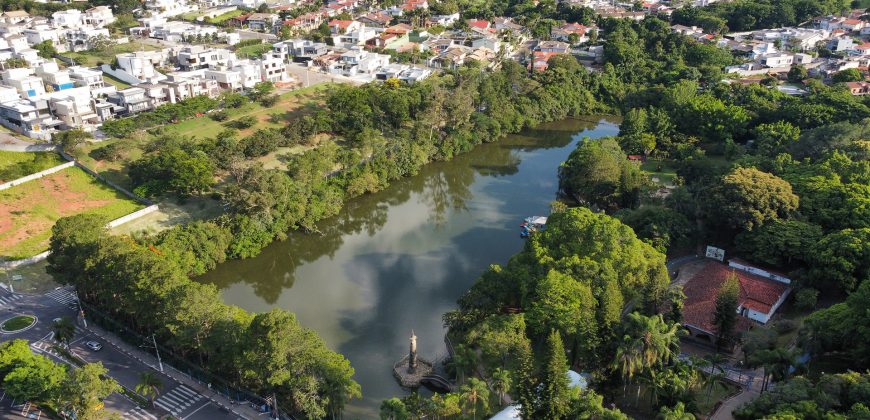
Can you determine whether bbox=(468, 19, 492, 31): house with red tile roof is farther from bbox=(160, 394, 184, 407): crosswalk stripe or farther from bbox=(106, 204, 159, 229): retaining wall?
bbox=(160, 394, 184, 407): crosswalk stripe

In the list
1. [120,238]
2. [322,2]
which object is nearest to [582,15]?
[322,2]

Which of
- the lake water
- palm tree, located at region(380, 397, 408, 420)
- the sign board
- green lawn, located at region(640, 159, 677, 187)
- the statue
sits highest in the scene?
palm tree, located at region(380, 397, 408, 420)

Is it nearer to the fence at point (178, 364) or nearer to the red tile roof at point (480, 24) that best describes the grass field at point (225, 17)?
the red tile roof at point (480, 24)

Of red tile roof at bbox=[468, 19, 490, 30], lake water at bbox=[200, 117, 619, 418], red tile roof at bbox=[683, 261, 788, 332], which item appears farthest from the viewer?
red tile roof at bbox=[468, 19, 490, 30]

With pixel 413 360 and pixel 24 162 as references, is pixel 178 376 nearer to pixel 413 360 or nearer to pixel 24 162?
pixel 413 360

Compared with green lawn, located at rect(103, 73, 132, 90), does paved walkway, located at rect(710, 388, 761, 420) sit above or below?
below

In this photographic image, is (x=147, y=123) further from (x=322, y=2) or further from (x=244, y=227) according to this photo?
(x=322, y=2)

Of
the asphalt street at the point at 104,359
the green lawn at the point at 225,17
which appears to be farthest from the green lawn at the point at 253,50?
the asphalt street at the point at 104,359

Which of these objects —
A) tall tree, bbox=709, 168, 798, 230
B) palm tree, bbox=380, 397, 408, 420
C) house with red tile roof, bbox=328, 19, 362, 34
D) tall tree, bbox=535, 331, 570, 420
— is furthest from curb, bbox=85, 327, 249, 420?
house with red tile roof, bbox=328, 19, 362, 34
